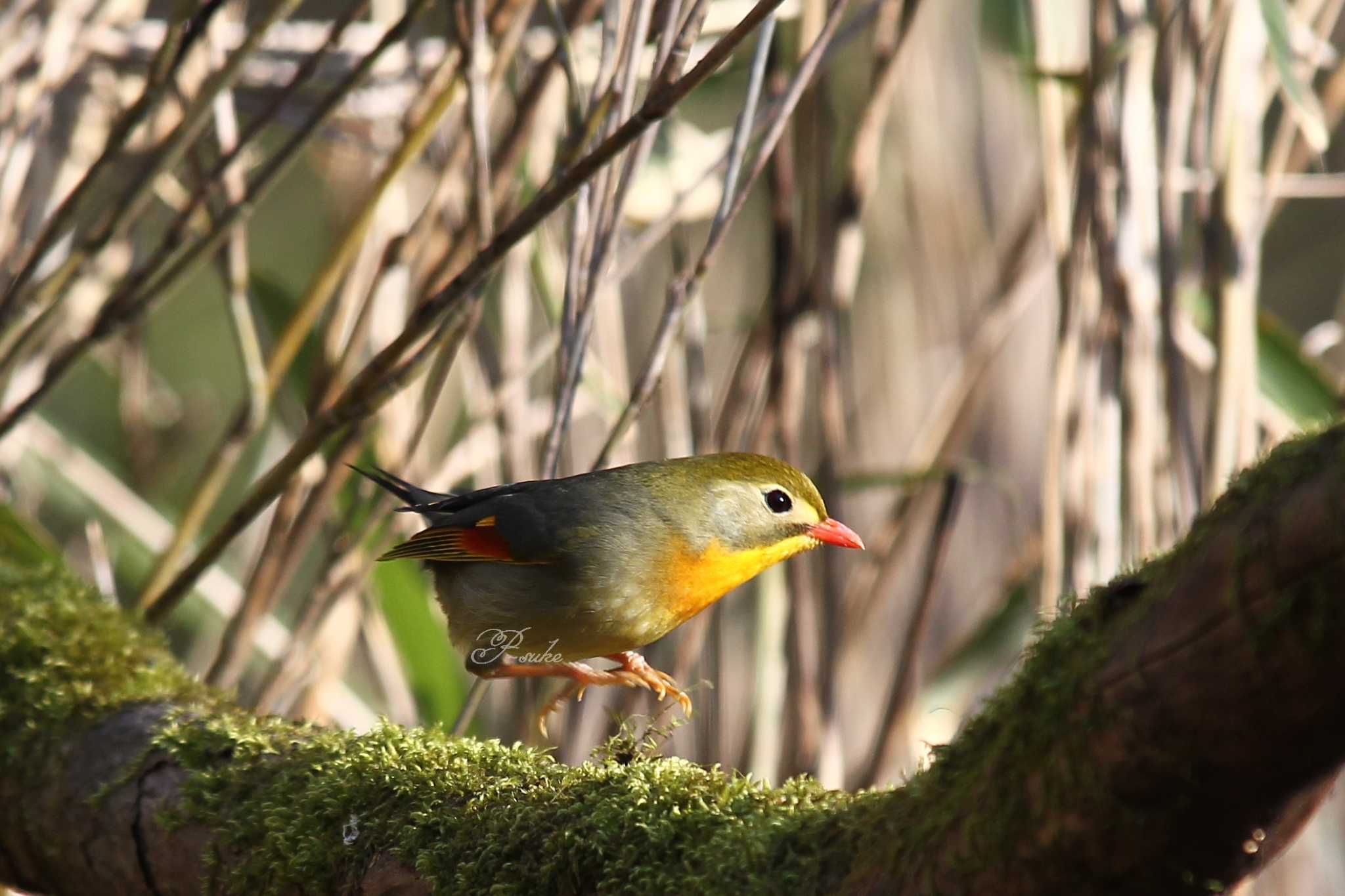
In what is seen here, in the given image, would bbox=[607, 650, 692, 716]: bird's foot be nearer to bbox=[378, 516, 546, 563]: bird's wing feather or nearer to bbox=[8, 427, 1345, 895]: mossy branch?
bbox=[378, 516, 546, 563]: bird's wing feather

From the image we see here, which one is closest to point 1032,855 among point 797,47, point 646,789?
point 646,789

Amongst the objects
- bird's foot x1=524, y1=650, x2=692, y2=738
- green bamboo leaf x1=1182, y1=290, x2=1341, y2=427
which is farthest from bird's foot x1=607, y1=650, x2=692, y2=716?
green bamboo leaf x1=1182, y1=290, x2=1341, y2=427

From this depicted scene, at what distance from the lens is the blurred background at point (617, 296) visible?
2.84 m

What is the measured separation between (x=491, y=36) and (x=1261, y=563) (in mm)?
2529

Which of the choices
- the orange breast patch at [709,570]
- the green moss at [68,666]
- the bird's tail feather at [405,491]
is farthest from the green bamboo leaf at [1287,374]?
the green moss at [68,666]

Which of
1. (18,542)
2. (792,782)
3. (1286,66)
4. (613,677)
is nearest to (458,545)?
(613,677)

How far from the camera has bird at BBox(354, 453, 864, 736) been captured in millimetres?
2889

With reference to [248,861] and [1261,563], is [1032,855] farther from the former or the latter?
[248,861]

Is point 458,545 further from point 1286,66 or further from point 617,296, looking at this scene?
point 1286,66

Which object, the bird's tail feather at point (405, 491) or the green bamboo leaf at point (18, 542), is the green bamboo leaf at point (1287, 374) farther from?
the green bamboo leaf at point (18, 542)

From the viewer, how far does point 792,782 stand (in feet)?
5.66

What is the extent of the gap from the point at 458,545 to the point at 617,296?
4.56 ft

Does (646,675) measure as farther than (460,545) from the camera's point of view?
No

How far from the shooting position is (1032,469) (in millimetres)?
6336
